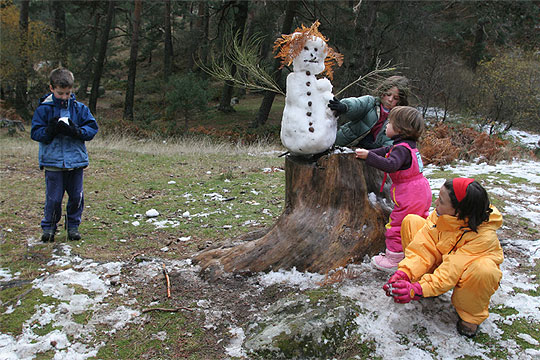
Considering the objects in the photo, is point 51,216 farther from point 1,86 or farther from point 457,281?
point 1,86

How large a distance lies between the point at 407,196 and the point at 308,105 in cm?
109

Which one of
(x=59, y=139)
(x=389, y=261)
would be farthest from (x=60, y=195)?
(x=389, y=261)

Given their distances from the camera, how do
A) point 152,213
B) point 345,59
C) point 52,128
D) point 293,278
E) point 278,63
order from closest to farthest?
1. point 293,278
2. point 52,128
3. point 152,213
4. point 278,63
5. point 345,59

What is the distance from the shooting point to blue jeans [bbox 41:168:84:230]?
4.07 meters

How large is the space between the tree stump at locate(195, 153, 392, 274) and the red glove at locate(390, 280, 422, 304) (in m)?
0.81

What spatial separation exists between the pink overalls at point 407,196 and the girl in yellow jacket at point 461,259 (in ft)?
1.52

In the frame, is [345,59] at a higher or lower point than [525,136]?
higher

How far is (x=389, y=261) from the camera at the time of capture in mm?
3096

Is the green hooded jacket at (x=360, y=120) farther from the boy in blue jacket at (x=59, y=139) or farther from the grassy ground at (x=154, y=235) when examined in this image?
the boy in blue jacket at (x=59, y=139)

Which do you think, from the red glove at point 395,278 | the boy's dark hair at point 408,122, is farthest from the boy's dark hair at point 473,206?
the boy's dark hair at point 408,122

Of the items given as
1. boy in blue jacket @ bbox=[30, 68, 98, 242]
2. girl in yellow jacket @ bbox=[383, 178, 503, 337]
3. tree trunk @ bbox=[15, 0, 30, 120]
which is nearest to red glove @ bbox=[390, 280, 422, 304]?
girl in yellow jacket @ bbox=[383, 178, 503, 337]

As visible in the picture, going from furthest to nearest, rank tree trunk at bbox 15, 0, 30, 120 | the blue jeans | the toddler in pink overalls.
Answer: tree trunk at bbox 15, 0, 30, 120 → the blue jeans → the toddler in pink overalls

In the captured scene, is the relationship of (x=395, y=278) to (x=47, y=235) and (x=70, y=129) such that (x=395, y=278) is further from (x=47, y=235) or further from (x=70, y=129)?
(x=47, y=235)

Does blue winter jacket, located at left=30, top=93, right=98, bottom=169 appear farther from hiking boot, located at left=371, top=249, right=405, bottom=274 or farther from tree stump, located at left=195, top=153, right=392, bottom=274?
hiking boot, located at left=371, top=249, right=405, bottom=274
